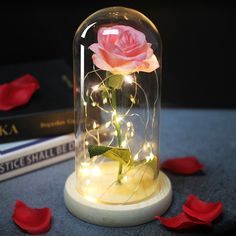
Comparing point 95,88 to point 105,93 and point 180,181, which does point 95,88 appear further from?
point 180,181

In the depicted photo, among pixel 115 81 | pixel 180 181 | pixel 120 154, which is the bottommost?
pixel 180 181

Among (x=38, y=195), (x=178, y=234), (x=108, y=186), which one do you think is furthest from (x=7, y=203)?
(x=178, y=234)

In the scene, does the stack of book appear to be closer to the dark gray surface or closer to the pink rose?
the dark gray surface

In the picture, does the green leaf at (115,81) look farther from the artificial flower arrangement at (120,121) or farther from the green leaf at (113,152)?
the green leaf at (113,152)

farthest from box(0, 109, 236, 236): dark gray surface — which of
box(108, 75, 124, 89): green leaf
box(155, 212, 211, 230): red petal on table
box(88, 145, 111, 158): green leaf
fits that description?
box(108, 75, 124, 89): green leaf

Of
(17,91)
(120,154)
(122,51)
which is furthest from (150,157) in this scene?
(17,91)

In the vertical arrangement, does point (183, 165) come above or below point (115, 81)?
below

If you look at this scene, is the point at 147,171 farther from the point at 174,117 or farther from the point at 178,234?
the point at 174,117
